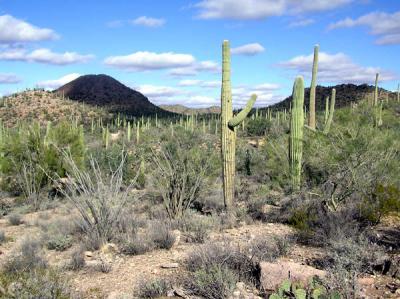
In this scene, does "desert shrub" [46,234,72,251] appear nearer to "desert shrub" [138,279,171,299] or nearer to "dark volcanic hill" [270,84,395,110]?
"desert shrub" [138,279,171,299]

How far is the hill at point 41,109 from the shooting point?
173ft

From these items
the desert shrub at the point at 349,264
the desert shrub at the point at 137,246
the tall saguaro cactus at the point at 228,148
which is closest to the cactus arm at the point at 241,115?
the tall saguaro cactus at the point at 228,148

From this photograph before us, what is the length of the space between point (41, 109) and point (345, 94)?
36572 mm

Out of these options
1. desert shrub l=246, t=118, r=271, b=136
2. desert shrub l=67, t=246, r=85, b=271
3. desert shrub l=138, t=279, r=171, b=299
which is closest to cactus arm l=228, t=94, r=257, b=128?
desert shrub l=67, t=246, r=85, b=271

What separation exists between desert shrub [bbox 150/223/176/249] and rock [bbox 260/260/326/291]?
2.56 m

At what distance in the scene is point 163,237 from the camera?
8617 mm

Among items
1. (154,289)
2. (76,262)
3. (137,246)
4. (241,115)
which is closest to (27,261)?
(76,262)

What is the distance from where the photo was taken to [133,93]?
78.6 metres

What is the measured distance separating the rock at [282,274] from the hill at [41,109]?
47521mm

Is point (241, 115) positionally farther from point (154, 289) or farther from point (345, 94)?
point (345, 94)

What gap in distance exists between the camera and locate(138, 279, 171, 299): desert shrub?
617 cm

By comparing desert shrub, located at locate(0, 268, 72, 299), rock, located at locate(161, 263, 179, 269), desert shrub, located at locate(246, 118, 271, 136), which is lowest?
rock, located at locate(161, 263, 179, 269)

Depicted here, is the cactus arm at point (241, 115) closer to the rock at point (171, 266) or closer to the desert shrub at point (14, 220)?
the rock at point (171, 266)

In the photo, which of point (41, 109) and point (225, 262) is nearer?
point (225, 262)
